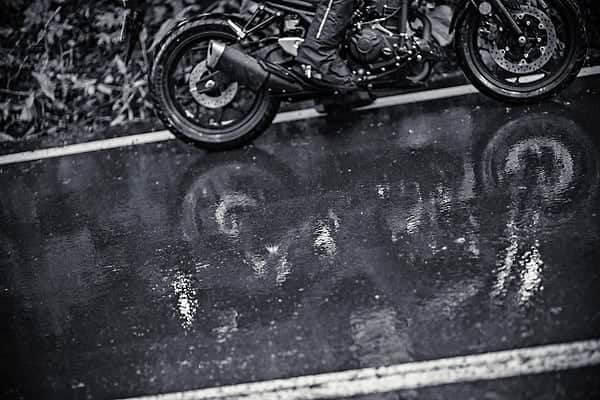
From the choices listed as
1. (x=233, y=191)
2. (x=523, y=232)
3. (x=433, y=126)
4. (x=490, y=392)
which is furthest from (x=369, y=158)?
(x=490, y=392)

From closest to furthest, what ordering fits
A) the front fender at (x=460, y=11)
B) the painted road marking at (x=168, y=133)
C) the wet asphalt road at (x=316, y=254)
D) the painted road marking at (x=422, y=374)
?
1. the painted road marking at (x=422, y=374)
2. the wet asphalt road at (x=316, y=254)
3. the front fender at (x=460, y=11)
4. the painted road marking at (x=168, y=133)

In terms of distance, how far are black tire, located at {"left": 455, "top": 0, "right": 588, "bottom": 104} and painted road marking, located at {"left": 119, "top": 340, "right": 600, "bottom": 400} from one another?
9.66 feet

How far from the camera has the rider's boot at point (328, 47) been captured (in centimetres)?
597

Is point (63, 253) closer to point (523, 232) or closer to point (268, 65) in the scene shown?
point (268, 65)

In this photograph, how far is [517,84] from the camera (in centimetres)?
636

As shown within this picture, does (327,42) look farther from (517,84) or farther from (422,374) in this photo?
(422,374)

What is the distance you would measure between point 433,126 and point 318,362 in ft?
9.82

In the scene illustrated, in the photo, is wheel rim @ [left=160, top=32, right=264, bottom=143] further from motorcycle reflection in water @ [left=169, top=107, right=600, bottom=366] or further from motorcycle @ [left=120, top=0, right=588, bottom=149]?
motorcycle reflection in water @ [left=169, top=107, right=600, bottom=366]

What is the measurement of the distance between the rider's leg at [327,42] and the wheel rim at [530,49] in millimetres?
1045

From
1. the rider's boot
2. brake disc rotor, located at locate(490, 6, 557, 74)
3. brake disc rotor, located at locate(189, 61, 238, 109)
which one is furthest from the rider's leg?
brake disc rotor, located at locate(490, 6, 557, 74)

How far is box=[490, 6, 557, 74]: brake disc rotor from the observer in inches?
242

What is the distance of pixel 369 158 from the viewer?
622 cm

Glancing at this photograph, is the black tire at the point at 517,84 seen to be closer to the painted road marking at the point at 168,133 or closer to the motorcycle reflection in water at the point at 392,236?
the motorcycle reflection in water at the point at 392,236

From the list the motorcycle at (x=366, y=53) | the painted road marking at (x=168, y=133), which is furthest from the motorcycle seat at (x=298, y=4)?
the painted road marking at (x=168, y=133)
